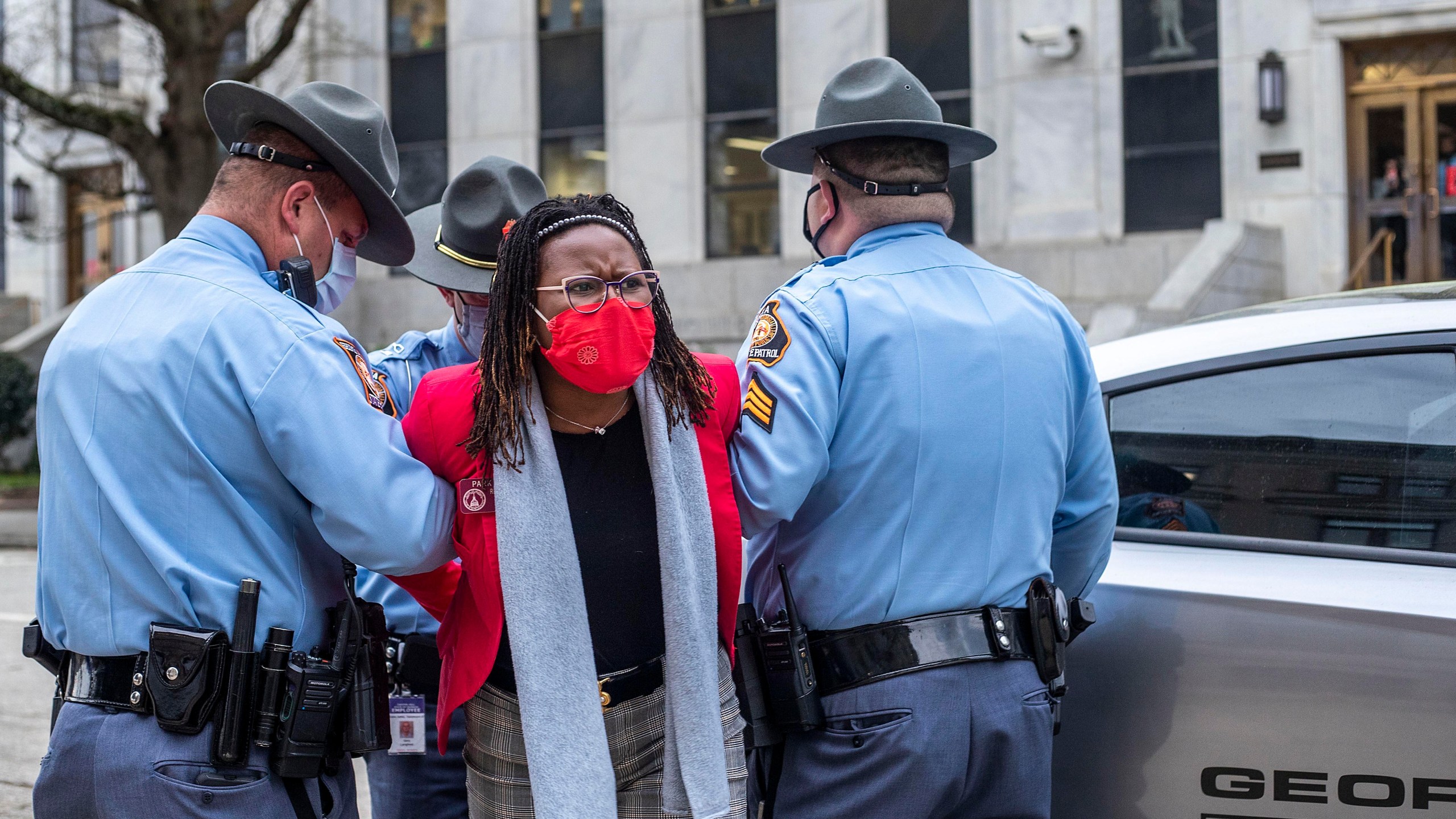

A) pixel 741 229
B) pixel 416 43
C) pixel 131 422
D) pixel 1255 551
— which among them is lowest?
pixel 1255 551

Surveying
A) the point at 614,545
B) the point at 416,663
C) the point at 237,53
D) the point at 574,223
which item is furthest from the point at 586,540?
the point at 237,53

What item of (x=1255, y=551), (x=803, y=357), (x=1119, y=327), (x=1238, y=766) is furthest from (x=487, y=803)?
(x=1119, y=327)

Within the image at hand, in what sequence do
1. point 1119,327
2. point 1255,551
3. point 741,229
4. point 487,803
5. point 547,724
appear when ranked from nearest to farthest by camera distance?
1. point 547,724
2. point 487,803
3. point 1255,551
4. point 1119,327
5. point 741,229

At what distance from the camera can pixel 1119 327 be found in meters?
12.2

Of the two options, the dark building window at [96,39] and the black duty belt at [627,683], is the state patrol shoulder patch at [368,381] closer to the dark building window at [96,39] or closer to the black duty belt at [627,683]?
the black duty belt at [627,683]

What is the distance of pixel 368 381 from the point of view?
2268mm

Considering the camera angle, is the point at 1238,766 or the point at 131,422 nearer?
the point at 131,422

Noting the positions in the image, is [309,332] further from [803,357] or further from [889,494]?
[889,494]

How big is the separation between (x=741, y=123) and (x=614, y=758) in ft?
54.1

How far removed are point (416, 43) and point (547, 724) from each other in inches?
766

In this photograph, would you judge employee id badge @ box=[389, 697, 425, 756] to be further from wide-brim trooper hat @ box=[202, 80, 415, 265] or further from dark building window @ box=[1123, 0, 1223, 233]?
dark building window @ box=[1123, 0, 1223, 233]

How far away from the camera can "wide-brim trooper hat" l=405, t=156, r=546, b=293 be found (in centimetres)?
320

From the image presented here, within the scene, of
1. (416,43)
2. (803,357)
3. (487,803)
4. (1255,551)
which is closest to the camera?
(487,803)

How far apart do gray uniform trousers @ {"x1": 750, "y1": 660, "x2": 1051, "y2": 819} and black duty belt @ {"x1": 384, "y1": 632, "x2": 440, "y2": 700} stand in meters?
0.87
